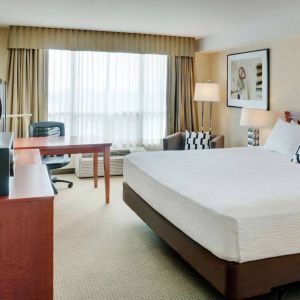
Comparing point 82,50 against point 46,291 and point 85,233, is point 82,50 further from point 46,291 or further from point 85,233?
point 46,291

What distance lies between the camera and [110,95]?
635 centimetres

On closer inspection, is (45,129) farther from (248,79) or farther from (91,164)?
(248,79)

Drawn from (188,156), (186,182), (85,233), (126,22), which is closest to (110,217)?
(85,233)

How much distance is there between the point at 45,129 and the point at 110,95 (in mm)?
1372

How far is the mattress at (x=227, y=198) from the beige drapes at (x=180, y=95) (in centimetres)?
268

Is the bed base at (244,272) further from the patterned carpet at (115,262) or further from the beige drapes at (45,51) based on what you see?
the beige drapes at (45,51)

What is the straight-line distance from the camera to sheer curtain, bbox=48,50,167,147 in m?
6.10

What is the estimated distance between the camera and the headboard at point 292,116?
4.73 meters

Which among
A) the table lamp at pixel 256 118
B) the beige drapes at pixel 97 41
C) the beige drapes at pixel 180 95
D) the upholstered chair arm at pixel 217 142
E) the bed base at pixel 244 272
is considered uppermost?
the beige drapes at pixel 97 41

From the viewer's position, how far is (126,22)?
5.23m

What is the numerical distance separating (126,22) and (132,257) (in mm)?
3247

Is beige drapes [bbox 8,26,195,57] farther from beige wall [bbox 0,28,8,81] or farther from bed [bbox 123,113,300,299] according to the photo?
bed [bbox 123,113,300,299]

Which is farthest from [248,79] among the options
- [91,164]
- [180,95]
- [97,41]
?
[91,164]

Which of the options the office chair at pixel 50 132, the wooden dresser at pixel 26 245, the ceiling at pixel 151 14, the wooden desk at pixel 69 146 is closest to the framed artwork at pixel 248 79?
the ceiling at pixel 151 14
